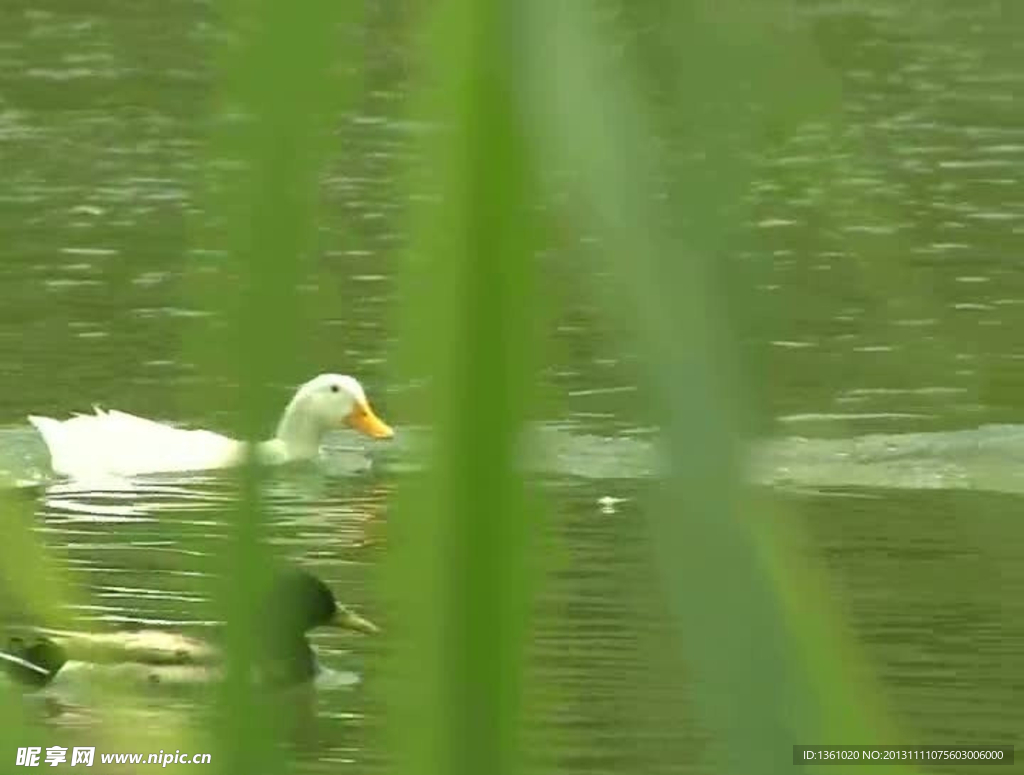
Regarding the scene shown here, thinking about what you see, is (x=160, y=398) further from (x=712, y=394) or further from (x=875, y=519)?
(x=712, y=394)

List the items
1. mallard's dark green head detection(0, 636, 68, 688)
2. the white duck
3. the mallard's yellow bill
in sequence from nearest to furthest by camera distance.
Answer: mallard's dark green head detection(0, 636, 68, 688) → the mallard's yellow bill → the white duck

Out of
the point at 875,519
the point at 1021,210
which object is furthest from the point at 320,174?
the point at 1021,210

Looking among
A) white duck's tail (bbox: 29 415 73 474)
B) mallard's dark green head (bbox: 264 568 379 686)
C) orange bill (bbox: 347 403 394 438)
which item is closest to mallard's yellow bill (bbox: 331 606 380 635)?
→ mallard's dark green head (bbox: 264 568 379 686)

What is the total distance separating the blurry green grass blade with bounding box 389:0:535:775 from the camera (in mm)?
245

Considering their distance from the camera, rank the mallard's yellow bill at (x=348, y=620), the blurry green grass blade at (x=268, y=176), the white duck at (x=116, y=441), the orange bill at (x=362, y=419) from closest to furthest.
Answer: the blurry green grass blade at (x=268, y=176), the mallard's yellow bill at (x=348, y=620), the white duck at (x=116, y=441), the orange bill at (x=362, y=419)

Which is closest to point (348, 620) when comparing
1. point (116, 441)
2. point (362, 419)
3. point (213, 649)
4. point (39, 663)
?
point (39, 663)

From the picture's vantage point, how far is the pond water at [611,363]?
280 mm

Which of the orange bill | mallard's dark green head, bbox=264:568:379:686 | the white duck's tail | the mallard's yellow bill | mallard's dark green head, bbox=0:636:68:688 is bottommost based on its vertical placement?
the orange bill

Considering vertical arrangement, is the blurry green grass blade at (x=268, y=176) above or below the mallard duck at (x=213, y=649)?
above

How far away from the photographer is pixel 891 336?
280 millimetres

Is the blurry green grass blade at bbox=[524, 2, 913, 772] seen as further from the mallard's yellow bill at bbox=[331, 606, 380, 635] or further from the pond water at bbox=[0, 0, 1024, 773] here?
the mallard's yellow bill at bbox=[331, 606, 380, 635]

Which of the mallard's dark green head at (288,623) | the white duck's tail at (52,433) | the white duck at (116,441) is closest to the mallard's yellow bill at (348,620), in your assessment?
the mallard's dark green head at (288,623)

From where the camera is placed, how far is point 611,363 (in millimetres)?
259

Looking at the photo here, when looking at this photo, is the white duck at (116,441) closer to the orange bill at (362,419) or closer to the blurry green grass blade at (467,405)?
the orange bill at (362,419)
